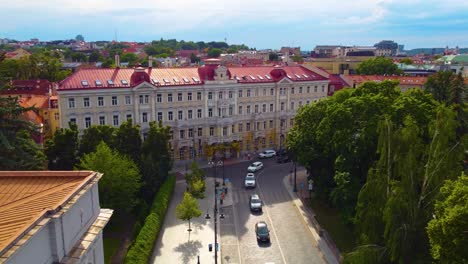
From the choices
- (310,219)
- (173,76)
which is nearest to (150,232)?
(310,219)

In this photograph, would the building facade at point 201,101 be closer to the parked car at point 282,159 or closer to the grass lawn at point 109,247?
the parked car at point 282,159

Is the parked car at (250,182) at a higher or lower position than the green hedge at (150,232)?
lower

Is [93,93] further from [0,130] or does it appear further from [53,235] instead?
[53,235]

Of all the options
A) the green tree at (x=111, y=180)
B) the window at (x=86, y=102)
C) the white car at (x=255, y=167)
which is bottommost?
the white car at (x=255, y=167)

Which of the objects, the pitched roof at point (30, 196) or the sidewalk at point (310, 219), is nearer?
the pitched roof at point (30, 196)

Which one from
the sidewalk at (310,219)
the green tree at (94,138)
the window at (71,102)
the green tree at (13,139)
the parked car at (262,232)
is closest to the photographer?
the green tree at (13,139)

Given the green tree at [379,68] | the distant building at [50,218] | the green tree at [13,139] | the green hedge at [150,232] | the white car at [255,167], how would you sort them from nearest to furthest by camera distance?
the distant building at [50,218], the green hedge at [150,232], the green tree at [13,139], the white car at [255,167], the green tree at [379,68]

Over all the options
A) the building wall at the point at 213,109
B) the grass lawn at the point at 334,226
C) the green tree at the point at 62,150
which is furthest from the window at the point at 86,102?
the grass lawn at the point at 334,226
